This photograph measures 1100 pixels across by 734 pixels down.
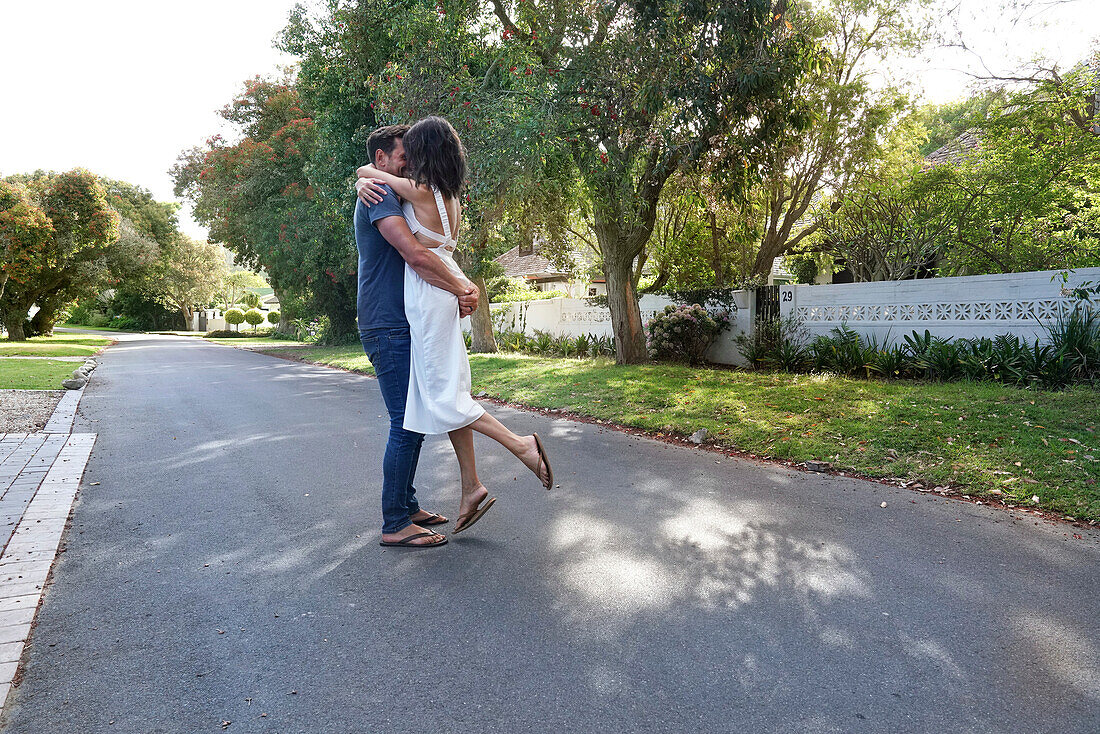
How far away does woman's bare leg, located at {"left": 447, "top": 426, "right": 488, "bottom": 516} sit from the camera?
3582mm

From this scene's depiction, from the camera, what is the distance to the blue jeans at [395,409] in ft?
11.3

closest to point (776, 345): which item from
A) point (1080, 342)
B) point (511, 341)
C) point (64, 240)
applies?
point (1080, 342)

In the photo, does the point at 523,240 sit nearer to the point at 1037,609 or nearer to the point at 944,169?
the point at 944,169

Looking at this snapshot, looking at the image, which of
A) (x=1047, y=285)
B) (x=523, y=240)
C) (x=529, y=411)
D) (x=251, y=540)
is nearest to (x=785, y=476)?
(x=251, y=540)

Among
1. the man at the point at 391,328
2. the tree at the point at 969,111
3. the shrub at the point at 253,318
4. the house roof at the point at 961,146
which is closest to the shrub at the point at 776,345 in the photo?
the tree at the point at 969,111

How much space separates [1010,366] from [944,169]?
525cm

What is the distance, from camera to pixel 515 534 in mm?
3717

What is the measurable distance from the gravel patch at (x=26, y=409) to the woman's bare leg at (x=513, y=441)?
6052mm

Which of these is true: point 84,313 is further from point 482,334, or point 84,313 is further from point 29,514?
point 29,514

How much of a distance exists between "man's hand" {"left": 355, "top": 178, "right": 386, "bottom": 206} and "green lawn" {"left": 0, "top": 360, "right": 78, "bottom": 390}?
10.4m

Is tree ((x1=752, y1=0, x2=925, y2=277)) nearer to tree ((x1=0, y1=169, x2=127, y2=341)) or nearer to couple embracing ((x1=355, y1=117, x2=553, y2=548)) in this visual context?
couple embracing ((x1=355, y1=117, x2=553, y2=548))

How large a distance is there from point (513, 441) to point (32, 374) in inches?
521

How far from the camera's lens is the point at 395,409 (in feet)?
11.4

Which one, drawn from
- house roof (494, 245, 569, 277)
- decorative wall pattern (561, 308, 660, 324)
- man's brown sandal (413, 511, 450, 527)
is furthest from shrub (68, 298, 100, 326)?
man's brown sandal (413, 511, 450, 527)
